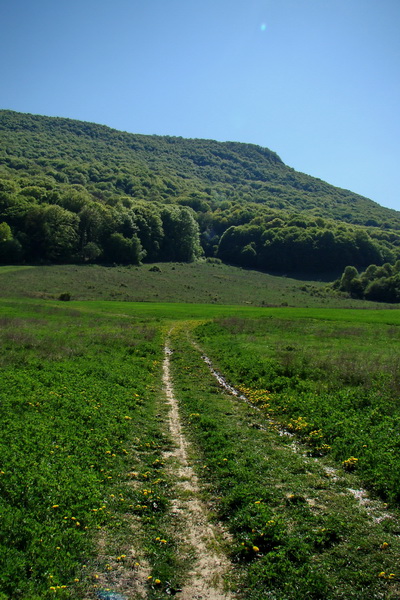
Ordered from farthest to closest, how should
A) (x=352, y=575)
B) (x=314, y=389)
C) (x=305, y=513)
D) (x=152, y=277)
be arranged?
1. (x=152, y=277)
2. (x=314, y=389)
3. (x=305, y=513)
4. (x=352, y=575)

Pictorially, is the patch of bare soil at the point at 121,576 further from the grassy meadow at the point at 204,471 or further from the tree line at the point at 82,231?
the tree line at the point at 82,231

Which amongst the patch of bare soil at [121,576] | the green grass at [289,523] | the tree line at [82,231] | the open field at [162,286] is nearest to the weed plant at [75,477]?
the patch of bare soil at [121,576]

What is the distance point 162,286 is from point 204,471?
3764 inches

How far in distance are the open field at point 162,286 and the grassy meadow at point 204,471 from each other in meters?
59.9

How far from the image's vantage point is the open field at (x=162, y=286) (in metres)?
87.4

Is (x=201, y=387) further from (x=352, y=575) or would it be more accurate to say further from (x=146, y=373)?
(x=352, y=575)

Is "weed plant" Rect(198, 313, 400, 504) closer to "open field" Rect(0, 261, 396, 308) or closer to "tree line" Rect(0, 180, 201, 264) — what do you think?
"open field" Rect(0, 261, 396, 308)

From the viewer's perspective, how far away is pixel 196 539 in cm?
900

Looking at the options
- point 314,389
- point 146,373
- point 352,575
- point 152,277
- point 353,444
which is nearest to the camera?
point 352,575

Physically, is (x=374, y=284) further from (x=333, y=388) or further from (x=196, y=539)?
(x=196, y=539)

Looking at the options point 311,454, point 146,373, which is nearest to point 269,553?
point 311,454

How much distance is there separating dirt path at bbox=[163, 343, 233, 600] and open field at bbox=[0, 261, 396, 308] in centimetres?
6891

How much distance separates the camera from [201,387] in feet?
76.8

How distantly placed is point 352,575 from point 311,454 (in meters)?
6.46
